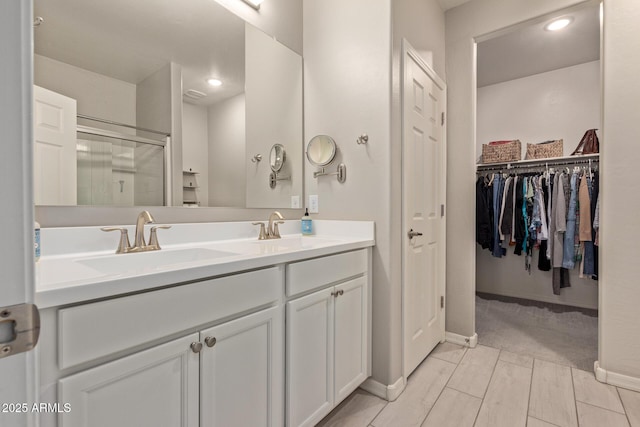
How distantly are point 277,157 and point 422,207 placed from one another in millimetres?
1037

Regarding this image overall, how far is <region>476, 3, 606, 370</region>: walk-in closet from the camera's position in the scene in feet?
8.97

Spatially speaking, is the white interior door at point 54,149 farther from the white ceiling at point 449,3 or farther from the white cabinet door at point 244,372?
the white ceiling at point 449,3

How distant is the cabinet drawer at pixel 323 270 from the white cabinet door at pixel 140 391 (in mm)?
439

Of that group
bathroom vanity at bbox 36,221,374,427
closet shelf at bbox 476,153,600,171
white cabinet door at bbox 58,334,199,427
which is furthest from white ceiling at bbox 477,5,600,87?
white cabinet door at bbox 58,334,199,427

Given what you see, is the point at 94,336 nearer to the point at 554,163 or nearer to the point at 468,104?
the point at 468,104

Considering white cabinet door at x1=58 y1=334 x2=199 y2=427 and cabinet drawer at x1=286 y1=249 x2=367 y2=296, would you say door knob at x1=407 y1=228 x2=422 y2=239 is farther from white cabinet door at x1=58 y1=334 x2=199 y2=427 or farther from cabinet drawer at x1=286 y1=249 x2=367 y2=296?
white cabinet door at x1=58 y1=334 x2=199 y2=427

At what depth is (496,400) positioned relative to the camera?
5.35ft

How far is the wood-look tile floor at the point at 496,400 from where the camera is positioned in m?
1.48

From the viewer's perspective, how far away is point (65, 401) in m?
0.65

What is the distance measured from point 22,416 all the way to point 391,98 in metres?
1.73

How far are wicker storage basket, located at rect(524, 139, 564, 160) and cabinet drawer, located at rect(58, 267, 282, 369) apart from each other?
3496 millimetres

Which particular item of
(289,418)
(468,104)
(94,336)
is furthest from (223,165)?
(468,104)

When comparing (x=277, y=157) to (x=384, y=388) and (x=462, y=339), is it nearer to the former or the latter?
(x=384, y=388)

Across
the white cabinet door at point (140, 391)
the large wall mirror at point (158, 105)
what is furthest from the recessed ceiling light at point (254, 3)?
the white cabinet door at point (140, 391)
